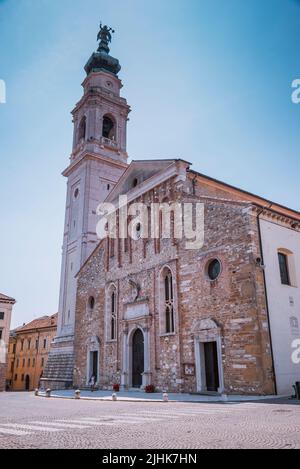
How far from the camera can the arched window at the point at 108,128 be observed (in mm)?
35428

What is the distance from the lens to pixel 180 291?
18.4 metres

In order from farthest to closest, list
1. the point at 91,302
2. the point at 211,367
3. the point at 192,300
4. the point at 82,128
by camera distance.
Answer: the point at 82,128 → the point at 91,302 → the point at 192,300 → the point at 211,367

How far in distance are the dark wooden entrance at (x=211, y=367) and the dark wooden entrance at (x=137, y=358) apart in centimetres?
473

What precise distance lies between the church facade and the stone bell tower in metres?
0.16

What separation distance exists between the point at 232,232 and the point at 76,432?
11.1 m

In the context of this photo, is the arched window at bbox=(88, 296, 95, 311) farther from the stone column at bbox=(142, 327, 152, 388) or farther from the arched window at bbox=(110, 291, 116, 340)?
the stone column at bbox=(142, 327, 152, 388)

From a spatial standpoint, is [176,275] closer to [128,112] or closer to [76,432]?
[76,432]

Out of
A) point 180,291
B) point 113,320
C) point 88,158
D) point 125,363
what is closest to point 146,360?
point 125,363

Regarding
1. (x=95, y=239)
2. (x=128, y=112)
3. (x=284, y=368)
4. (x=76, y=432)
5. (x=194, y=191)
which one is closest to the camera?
(x=76, y=432)

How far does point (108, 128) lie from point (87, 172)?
6259 mm

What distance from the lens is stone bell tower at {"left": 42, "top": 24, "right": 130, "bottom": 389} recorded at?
28859mm

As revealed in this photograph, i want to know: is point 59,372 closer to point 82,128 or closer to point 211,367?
point 211,367

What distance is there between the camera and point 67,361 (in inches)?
1062

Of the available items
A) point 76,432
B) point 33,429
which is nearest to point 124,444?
point 76,432
